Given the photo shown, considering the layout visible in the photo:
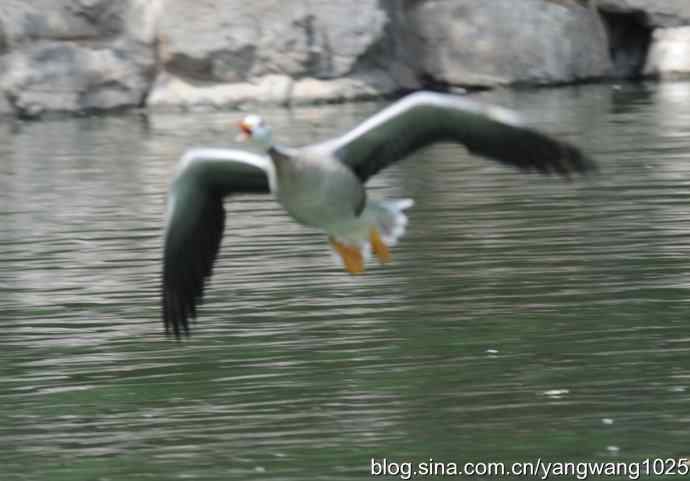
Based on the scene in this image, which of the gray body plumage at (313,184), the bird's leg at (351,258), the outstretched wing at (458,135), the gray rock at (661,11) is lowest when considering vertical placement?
the gray rock at (661,11)

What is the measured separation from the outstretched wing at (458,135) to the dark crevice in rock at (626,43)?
1603 cm

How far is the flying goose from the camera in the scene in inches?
289

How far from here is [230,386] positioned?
723cm

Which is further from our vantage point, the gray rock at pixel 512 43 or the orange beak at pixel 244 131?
the gray rock at pixel 512 43

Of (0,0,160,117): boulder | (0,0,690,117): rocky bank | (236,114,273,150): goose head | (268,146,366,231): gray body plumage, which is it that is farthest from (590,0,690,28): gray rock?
(236,114,273,150): goose head

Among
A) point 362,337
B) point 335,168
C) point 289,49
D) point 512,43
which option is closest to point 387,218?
point 335,168

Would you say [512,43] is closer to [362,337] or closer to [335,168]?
[362,337]

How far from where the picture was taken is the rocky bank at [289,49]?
21.6m

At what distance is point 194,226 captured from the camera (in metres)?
7.76

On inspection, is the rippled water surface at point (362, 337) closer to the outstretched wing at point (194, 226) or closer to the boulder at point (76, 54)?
the outstretched wing at point (194, 226)

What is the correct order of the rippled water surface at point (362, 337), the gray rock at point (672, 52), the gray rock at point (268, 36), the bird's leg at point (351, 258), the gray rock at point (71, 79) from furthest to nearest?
1. the gray rock at point (672, 52)
2. the gray rock at point (268, 36)
3. the gray rock at point (71, 79)
4. the bird's leg at point (351, 258)
5. the rippled water surface at point (362, 337)

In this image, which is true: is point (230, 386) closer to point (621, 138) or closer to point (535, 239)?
point (535, 239)

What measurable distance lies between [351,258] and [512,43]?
14.6 meters

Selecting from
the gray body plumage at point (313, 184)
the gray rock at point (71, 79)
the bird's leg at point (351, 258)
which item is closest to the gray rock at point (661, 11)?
the gray rock at point (71, 79)
